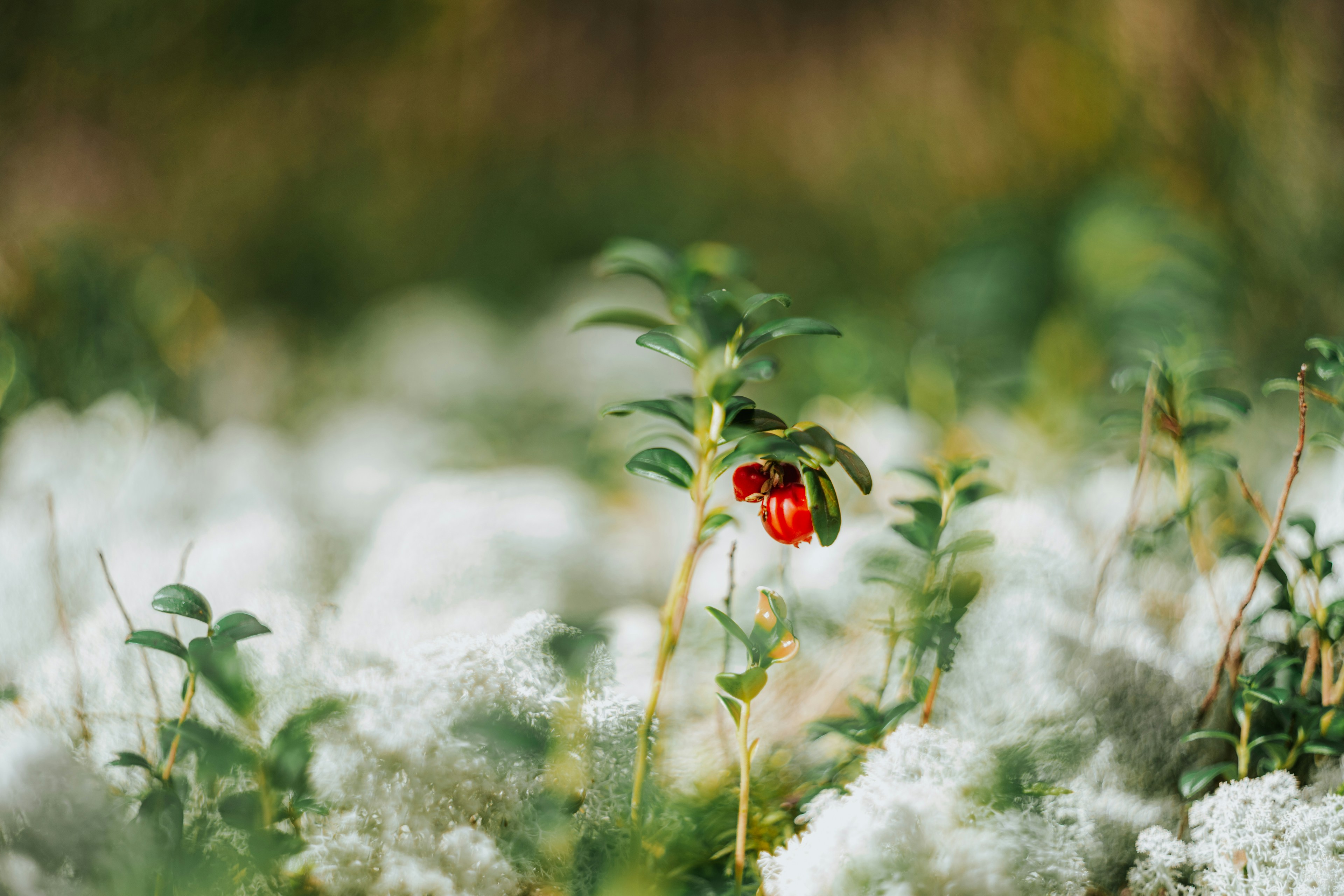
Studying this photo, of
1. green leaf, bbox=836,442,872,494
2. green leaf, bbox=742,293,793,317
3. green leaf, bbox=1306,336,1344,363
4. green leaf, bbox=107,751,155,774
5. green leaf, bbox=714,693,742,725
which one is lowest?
green leaf, bbox=107,751,155,774

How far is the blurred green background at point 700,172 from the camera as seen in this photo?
80 centimetres

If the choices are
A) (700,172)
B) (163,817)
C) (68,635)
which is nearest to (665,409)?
(163,817)

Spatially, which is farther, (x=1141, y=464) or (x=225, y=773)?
(x=1141, y=464)

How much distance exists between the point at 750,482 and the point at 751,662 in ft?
0.28

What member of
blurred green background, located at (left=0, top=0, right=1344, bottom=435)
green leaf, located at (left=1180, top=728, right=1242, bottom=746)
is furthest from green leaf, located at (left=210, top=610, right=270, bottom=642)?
blurred green background, located at (left=0, top=0, right=1344, bottom=435)

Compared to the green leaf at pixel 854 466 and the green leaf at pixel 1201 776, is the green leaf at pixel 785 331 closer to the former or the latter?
the green leaf at pixel 854 466

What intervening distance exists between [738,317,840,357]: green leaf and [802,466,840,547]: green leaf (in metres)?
0.06

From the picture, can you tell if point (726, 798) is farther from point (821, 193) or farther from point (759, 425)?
point (821, 193)

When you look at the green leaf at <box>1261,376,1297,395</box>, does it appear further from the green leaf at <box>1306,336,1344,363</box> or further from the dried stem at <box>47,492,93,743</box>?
the dried stem at <box>47,492,93,743</box>

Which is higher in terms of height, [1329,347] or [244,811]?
[1329,347]

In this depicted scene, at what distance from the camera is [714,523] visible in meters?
0.31

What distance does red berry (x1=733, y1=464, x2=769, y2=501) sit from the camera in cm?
35

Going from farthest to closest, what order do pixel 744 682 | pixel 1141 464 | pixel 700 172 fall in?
pixel 700 172
pixel 1141 464
pixel 744 682

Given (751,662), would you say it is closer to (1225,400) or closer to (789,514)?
(789,514)
